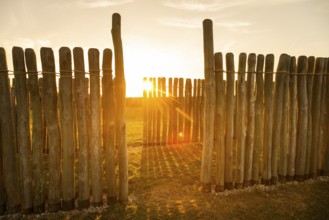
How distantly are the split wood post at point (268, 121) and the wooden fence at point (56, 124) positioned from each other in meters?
3.04

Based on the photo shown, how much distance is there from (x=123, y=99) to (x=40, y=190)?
6.98 ft

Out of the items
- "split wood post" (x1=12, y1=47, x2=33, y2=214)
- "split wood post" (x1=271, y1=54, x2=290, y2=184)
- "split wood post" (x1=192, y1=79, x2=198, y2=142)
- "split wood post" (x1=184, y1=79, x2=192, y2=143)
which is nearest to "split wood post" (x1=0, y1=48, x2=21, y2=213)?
"split wood post" (x1=12, y1=47, x2=33, y2=214)

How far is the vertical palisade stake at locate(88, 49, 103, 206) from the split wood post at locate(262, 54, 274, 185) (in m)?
3.47

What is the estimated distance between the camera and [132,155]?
8219 mm

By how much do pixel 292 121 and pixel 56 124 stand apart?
490 cm

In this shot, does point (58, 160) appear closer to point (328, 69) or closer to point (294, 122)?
point (294, 122)

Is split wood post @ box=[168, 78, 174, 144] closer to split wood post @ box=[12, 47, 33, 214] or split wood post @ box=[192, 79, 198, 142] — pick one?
split wood post @ box=[192, 79, 198, 142]

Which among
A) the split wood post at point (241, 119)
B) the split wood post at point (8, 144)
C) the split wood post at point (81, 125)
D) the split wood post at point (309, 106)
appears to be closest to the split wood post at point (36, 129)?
the split wood post at point (8, 144)

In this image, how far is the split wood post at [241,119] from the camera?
16.0 feet

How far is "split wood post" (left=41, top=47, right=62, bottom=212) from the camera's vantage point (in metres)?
3.96

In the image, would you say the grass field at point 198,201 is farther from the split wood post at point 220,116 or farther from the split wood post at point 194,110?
the split wood post at point 194,110

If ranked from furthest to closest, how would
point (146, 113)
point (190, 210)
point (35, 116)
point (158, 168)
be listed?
point (146, 113)
point (158, 168)
point (190, 210)
point (35, 116)

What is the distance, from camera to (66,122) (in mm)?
4078

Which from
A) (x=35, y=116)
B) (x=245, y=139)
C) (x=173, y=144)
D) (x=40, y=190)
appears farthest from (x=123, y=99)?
(x=173, y=144)
